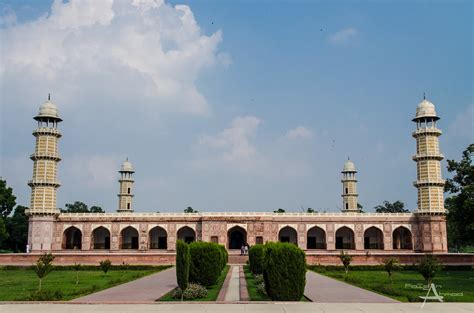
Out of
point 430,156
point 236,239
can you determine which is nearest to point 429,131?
point 430,156

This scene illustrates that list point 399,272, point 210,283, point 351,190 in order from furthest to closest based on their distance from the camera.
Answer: point 351,190, point 399,272, point 210,283

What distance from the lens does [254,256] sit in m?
19.6

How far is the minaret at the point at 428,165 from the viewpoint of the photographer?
3462cm

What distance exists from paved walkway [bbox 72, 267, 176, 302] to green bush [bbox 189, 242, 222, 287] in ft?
2.98

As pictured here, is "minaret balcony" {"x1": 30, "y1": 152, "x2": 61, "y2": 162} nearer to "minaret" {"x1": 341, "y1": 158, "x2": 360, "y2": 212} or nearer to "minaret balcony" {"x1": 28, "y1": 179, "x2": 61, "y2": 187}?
"minaret balcony" {"x1": 28, "y1": 179, "x2": 61, "y2": 187}

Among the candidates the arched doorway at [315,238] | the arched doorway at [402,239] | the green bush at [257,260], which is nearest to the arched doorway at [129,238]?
the arched doorway at [315,238]

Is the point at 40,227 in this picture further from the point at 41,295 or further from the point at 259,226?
the point at 41,295

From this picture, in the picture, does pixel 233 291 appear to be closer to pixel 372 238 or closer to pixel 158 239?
pixel 158 239

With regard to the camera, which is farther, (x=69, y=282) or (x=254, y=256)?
(x=254, y=256)

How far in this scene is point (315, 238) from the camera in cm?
4050

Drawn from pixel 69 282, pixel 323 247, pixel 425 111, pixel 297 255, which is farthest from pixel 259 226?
pixel 297 255

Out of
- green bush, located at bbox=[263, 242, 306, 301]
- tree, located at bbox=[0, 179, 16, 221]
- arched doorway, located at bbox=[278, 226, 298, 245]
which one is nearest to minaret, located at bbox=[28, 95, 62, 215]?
tree, located at bbox=[0, 179, 16, 221]
